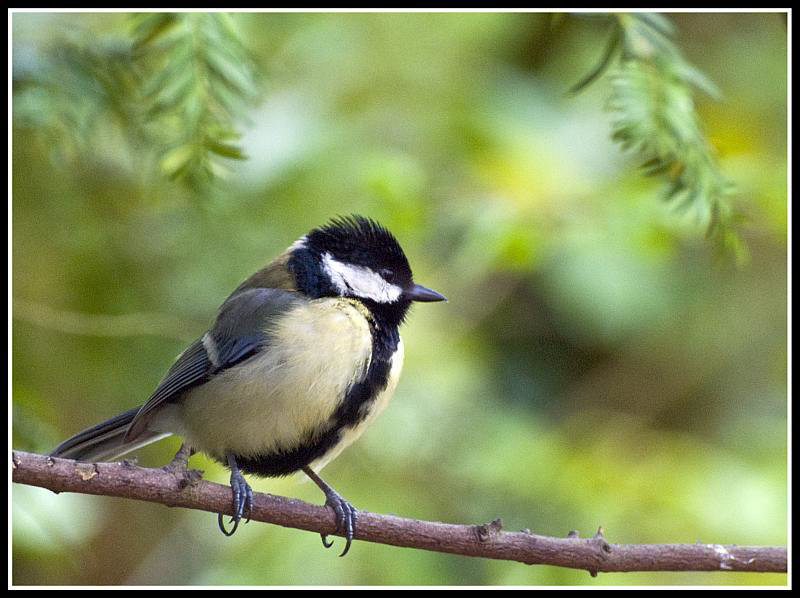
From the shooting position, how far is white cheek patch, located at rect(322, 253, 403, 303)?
1.79m

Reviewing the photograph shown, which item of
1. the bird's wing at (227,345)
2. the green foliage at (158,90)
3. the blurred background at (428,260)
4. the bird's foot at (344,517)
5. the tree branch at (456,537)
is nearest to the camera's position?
the tree branch at (456,537)

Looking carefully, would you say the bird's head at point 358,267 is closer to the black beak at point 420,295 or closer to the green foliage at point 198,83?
the black beak at point 420,295

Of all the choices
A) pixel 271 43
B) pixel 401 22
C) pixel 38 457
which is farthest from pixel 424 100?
pixel 38 457

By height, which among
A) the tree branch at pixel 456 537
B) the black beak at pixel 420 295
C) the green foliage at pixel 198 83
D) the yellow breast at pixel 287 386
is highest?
the green foliage at pixel 198 83

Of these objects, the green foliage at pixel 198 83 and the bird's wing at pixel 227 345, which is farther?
the bird's wing at pixel 227 345

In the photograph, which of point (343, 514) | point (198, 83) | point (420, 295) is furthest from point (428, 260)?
point (198, 83)

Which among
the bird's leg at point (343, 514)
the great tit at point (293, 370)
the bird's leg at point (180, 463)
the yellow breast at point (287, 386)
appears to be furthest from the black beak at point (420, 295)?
the bird's leg at point (180, 463)

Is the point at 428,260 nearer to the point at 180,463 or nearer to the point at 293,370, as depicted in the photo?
the point at 293,370

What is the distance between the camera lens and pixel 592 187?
7.66 ft

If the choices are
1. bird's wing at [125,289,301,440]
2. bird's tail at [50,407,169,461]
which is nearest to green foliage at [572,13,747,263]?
bird's wing at [125,289,301,440]

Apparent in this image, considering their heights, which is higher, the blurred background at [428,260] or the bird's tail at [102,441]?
the blurred background at [428,260]

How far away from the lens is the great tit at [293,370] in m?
1.63

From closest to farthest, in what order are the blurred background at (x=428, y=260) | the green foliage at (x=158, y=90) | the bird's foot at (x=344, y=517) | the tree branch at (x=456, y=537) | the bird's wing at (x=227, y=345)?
the tree branch at (x=456, y=537)
the green foliage at (x=158, y=90)
the bird's foot at (x=344, y=517)
the bird's wing at (x=227, y=345)
the blurred background at (x=428, y=260)
